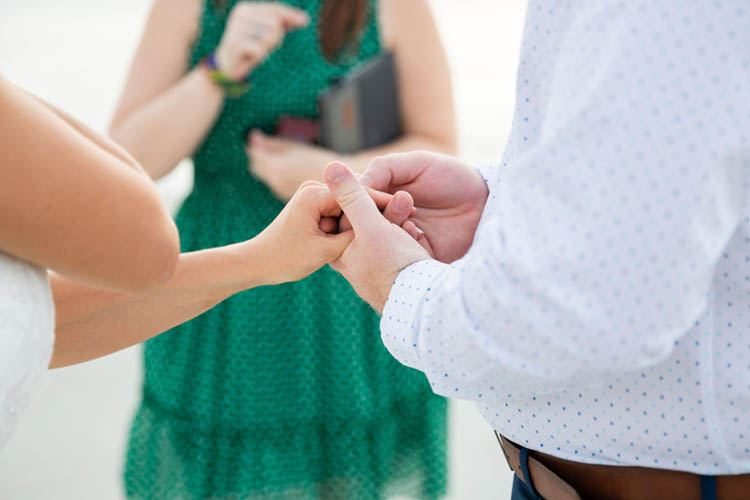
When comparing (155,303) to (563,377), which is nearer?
(563,377)

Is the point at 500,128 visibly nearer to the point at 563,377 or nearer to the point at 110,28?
the point at 110,28

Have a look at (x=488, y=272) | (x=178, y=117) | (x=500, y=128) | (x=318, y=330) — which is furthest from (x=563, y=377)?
(x=500, y=128)

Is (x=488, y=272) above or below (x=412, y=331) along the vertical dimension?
above

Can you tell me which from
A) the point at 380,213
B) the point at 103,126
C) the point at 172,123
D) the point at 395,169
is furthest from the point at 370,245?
the point at 103,126

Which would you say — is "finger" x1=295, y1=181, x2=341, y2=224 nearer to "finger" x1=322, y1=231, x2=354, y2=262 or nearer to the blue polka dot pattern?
"finger" x1=322, y1=231, x2=354, y2=262

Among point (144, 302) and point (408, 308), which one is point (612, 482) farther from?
point (144, 302)

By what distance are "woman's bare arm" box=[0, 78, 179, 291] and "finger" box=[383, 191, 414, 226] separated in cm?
29

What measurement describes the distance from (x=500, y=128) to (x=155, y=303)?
13.1 ft

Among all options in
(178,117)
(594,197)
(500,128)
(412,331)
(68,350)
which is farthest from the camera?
(500,128)

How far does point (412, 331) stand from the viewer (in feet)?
2.48

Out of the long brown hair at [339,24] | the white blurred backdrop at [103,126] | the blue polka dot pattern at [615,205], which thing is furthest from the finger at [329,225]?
the white blurred backdrop at [103,126]

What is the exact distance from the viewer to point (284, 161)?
1413mm

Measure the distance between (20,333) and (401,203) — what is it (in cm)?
46

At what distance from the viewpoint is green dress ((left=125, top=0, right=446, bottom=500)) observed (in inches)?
57.9
